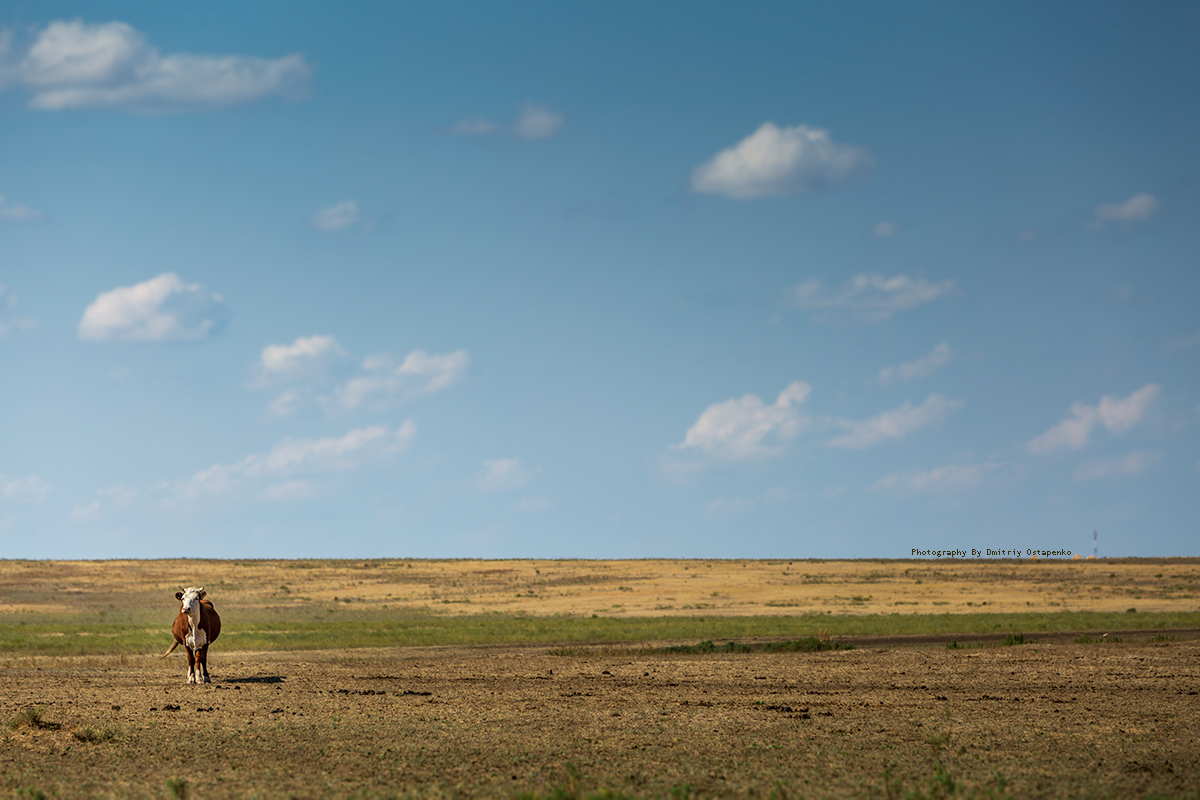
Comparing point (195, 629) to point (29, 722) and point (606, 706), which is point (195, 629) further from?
point (606, 706)

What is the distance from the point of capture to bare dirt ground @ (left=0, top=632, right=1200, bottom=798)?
571 inches

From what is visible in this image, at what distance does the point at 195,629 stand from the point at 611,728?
11124 mm

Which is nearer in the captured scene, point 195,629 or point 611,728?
point 611,728

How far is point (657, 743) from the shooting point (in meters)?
17.5

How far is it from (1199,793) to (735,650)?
73.7 feet

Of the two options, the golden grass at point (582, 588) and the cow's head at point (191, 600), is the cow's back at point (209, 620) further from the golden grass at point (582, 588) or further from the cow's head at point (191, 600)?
the golden grass at point (582, 588)

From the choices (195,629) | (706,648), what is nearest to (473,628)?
(706,648)

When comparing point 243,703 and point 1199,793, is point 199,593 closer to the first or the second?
point 243,703

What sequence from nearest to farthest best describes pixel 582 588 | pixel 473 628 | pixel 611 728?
pixel 611 728 < pixel 473 628 < pixel 582 588

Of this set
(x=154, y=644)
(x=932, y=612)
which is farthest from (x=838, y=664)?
(x=932, y=612)

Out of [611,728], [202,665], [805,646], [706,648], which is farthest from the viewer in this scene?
[805,646]

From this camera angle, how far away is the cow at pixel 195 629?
24.5m

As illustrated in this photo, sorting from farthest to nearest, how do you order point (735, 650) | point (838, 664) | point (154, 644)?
point (154, 644) < point (735, 650) < point (838, 664)

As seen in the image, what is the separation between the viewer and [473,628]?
154 ft
